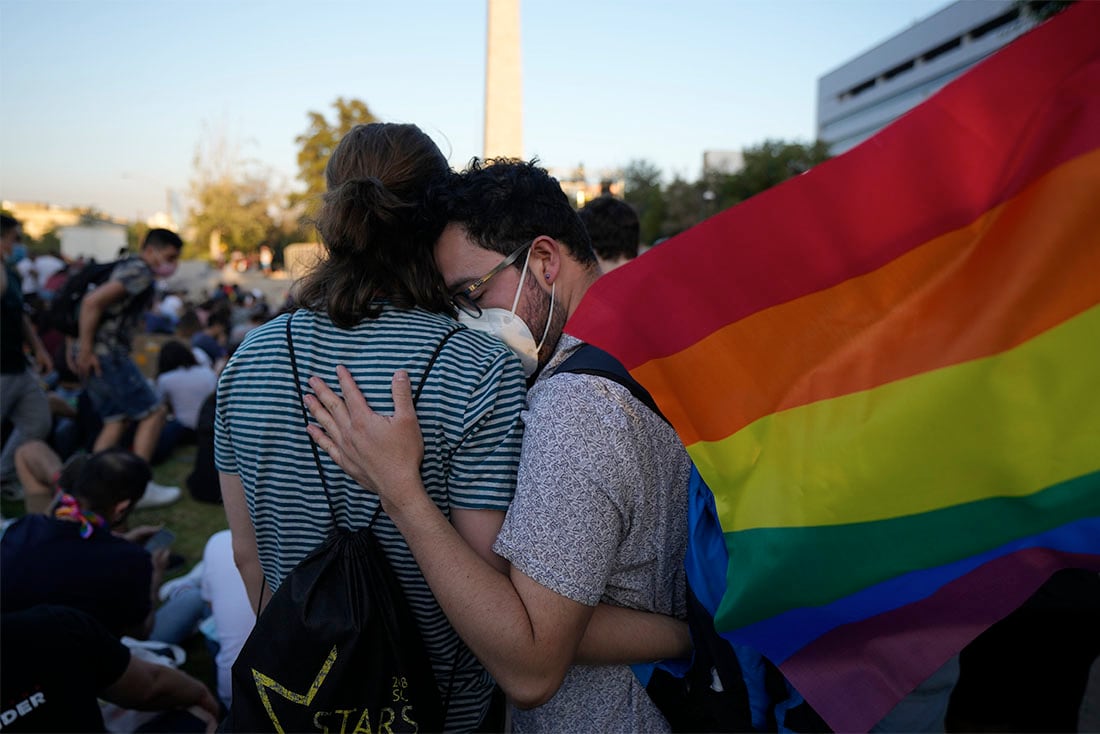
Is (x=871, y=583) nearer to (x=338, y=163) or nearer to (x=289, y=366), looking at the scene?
(x=289, y=366)

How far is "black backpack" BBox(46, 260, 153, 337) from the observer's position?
620 centimetres

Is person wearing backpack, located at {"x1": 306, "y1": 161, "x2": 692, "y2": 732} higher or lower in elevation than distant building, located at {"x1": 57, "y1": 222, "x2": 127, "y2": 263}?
lower

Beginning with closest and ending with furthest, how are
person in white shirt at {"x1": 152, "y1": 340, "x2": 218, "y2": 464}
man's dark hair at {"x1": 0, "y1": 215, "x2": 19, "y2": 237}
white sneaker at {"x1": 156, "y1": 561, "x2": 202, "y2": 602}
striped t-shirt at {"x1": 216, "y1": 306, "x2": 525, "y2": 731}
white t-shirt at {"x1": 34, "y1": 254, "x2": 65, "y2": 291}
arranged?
striped t-shirt at {"x1": 216, "y1": 306, "x2": 525, "y2": 731} → white sneaker at {"x1": 156, "y1": 561, "x2": 202, "y2": 602} → man's dark hair at {"x1": 0, "y1": 215, "x2": 19, "y2": 237} → person in white shirt at {"x1": 152, "y1": 340, "x2": 218, "y2": 464} → white t-shirt at {"x1": 34, "y1": 254, "x2": 65, "y2": 291}

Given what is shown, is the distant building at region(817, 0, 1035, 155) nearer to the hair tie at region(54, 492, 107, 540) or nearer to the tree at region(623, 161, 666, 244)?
the tree at region(623, 161, 666, 244)

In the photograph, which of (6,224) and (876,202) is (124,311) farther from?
(876,202)

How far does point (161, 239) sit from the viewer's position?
6336mm

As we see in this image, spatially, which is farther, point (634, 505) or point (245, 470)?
point (245, 470)

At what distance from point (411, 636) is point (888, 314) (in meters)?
1.13

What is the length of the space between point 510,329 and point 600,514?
599 mm

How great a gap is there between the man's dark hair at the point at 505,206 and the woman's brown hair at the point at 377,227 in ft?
0.19

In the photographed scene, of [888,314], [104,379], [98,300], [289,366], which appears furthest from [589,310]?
[104,379]

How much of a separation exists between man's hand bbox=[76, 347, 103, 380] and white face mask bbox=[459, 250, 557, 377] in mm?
5373

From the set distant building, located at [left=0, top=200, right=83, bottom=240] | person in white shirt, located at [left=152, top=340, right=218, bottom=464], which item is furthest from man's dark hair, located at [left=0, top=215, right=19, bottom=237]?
distant building, located at [left=0, top=200, right=83, bottom=240]

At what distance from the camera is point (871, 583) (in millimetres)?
1439
